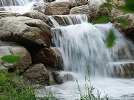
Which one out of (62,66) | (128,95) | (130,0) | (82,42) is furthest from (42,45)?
(130,0)

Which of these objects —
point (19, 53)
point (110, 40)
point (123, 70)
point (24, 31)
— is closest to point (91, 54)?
point (123, 70)

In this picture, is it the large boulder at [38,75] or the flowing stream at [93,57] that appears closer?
the large boulder at [38,75]

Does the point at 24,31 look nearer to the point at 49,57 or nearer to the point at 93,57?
the point at 49,57

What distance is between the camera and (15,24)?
26.5 ft

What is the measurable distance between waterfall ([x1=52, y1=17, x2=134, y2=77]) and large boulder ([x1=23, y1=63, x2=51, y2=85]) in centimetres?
130

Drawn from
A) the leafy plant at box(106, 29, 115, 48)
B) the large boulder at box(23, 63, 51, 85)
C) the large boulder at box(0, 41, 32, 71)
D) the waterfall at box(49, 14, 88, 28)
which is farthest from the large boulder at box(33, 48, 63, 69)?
the leafy plant at box(106, 29, 115, 48)

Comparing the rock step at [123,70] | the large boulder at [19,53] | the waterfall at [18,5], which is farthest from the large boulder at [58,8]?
the large boulder at [19,53]

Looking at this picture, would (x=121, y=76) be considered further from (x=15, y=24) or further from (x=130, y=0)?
(x=130, y=0)

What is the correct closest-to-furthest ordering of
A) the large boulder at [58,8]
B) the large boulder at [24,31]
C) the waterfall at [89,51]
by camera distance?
1. the large boulder at [24,31]
2. the waterfall at [89,51]
3. the large boulder at [58,8]

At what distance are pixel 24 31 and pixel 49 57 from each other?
101 cm

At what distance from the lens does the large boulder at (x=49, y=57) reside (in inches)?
314

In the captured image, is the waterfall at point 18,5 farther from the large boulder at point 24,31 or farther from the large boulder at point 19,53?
the large boulder at point 19,53

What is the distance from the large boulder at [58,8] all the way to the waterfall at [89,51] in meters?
4.17

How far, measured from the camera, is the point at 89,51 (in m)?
9.24
